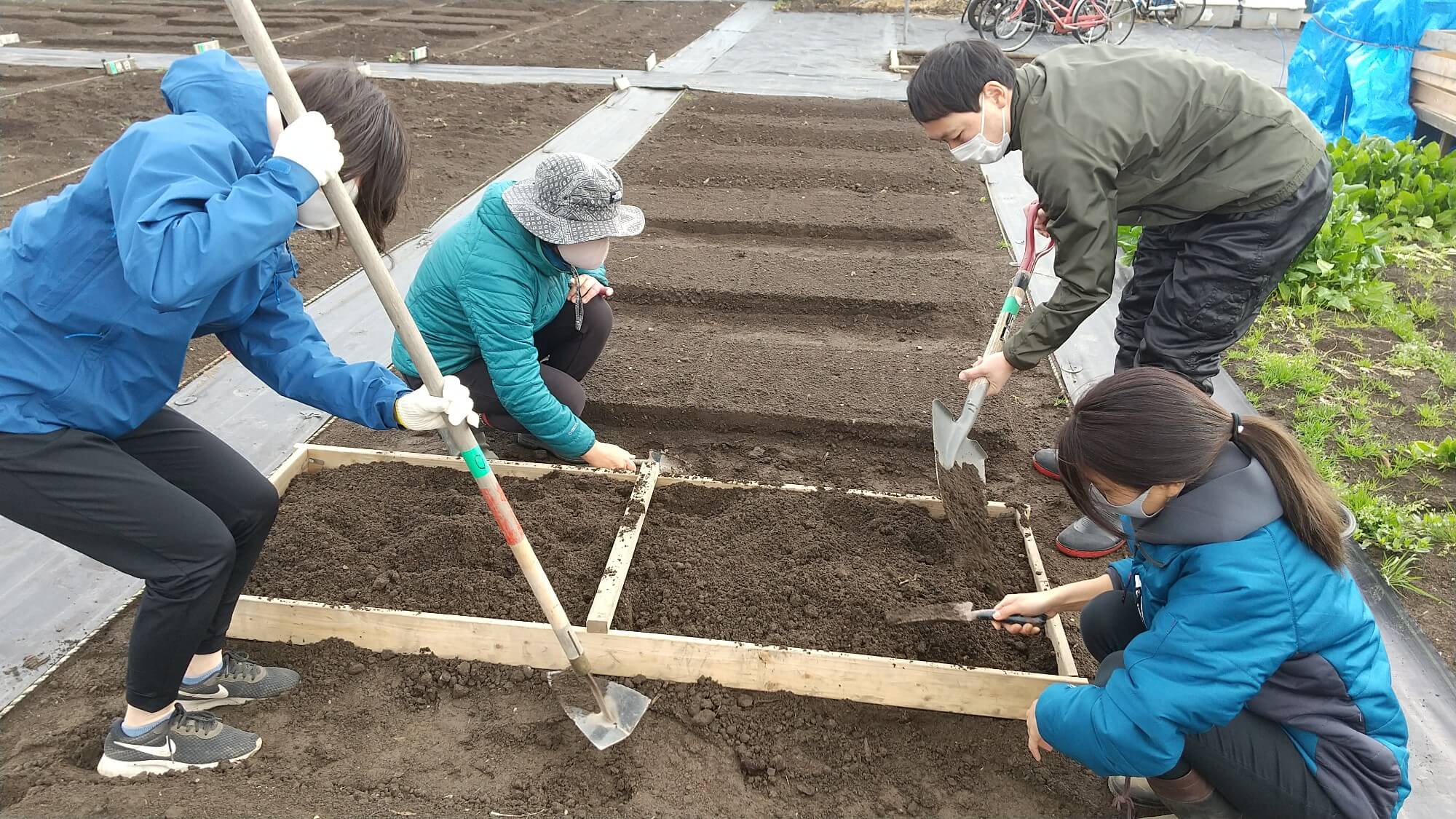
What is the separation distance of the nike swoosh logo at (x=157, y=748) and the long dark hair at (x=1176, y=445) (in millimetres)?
2149

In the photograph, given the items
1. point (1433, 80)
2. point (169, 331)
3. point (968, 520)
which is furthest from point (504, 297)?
point (1433, 80)

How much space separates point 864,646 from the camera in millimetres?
2389

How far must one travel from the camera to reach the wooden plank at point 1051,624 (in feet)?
7.38

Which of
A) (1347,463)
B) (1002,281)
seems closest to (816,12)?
(1002,281)

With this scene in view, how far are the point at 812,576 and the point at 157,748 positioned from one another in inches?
67.9

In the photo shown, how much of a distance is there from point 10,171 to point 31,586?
4998 millimetres

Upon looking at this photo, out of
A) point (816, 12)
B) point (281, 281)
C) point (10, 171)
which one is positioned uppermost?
point (281, 281)

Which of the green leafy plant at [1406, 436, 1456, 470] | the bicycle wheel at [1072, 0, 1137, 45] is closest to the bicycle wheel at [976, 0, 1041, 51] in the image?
the bicycle wheel at [1072, 0, 1137, 45]

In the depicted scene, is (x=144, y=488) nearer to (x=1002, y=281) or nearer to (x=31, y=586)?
(x=31, y=586)

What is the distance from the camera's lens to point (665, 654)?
231 centimetres

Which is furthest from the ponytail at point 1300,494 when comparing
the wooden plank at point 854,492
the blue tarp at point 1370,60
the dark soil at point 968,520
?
the blue tarp at point 1370,60

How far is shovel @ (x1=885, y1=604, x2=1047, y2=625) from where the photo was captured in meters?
2.29

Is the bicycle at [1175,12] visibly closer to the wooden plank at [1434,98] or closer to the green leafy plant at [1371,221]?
the wooden plank at [1434,98]

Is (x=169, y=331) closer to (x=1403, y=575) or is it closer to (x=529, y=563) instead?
(x=529, y=563)
